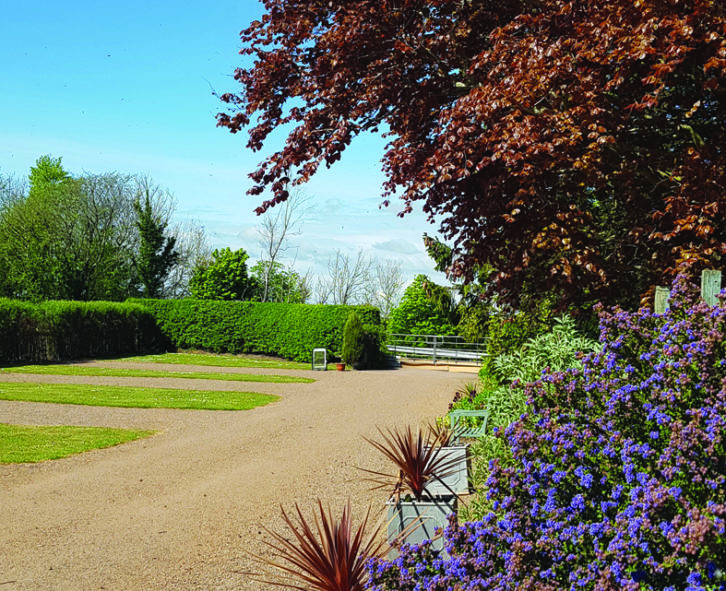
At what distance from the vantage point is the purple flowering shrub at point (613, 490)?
2217 millimetres

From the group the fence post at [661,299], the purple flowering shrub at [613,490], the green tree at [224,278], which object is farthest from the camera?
the green tree at [224,278]

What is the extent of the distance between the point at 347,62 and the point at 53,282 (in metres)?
30.6

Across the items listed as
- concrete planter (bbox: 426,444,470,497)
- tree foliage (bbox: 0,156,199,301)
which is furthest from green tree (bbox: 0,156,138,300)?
concrete planter (bbox: 426,444,470,497)

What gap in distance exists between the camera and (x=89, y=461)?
7.77 m

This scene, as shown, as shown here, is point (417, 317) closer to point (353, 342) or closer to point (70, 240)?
point (353, 342)

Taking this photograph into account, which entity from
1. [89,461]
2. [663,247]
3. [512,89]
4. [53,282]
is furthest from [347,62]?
[53,282]

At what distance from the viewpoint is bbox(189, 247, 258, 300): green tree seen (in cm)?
3643

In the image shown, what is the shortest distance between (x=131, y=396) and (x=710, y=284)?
11892 millimetres

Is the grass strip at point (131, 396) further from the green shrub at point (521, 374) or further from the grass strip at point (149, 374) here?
the green shrub at point (521, 374)

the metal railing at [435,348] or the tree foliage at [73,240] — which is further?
the tree foliage at [73,240]

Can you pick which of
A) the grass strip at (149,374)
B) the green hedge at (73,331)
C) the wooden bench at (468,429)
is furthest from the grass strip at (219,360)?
the wooden bench at (468,429)

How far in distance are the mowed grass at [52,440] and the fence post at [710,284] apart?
7346 mm

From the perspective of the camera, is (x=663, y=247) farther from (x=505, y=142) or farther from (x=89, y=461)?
(x=89, y=461)

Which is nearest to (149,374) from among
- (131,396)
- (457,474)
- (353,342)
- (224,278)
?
(131,396)
